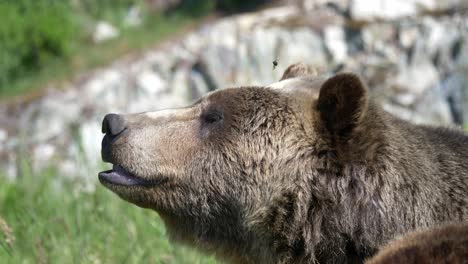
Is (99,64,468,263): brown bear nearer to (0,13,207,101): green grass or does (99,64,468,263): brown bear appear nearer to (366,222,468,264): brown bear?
(366,222,468,264): brown bear

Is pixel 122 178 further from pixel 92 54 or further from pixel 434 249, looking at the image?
→ pixel 92 54

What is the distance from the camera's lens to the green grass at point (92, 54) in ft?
62.9

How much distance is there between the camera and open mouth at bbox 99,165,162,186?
3.61m

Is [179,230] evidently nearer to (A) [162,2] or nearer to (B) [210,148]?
(B) [210,148]

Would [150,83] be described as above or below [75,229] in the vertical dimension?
below

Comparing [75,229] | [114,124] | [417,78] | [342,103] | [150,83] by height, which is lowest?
[417,78]

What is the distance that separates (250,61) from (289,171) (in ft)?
39.8

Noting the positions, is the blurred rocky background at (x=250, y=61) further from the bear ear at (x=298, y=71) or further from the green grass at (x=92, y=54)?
the bear ear at (x=298, y=71)

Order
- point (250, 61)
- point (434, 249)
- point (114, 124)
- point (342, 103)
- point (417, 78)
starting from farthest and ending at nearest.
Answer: point (250, 61) → point (417, 78) → point (114, 124) → point (342, 103) → point (434, 249)

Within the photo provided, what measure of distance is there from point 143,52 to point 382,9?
6.04 metres

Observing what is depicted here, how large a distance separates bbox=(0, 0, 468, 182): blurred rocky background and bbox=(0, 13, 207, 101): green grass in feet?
0.23

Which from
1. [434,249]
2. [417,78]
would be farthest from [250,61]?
[434,249]

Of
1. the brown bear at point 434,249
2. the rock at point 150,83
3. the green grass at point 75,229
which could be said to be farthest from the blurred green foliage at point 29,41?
the brown bear at point 434,249

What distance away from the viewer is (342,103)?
11.0ft
